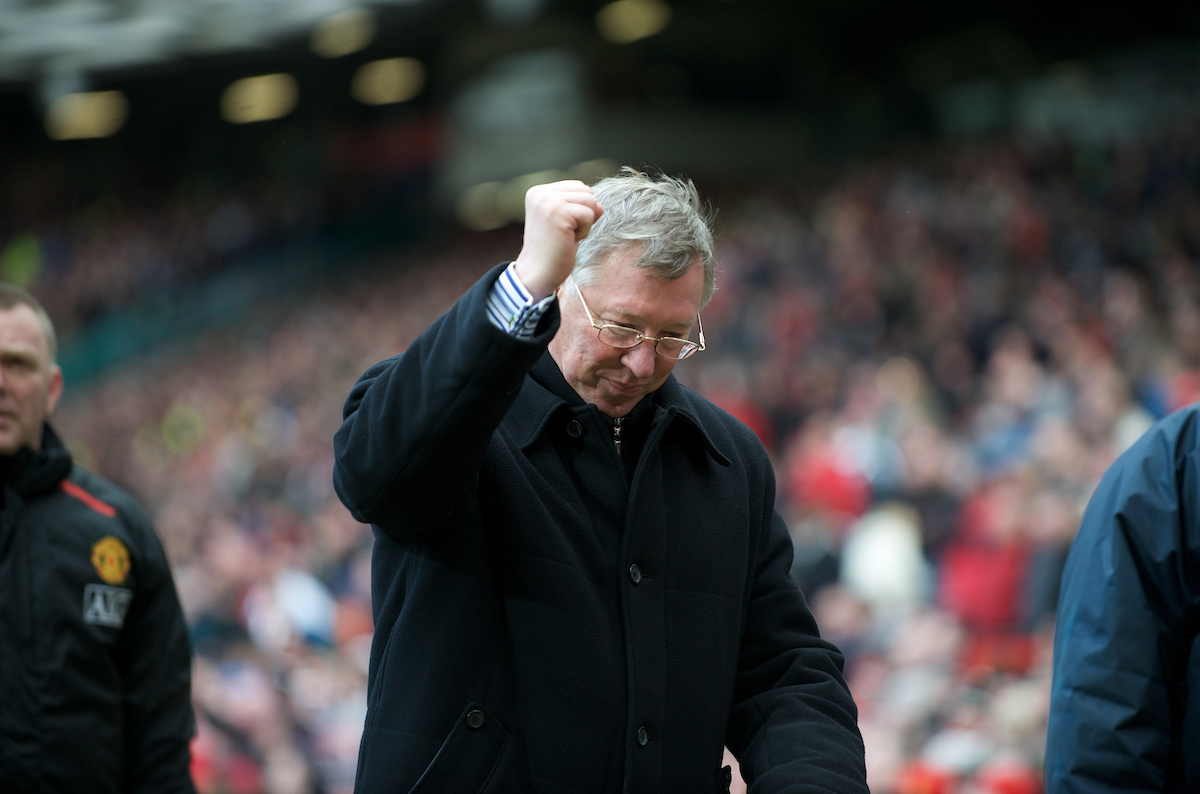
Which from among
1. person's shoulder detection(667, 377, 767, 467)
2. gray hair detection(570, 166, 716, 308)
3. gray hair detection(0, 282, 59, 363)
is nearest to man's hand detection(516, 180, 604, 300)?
gray hair detection(570, 166, 716, 308)

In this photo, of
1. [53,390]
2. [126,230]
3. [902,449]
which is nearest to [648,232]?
[53,390]

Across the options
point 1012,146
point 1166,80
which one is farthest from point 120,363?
point 1166,80

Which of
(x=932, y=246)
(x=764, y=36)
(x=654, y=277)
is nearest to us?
(x=654, y=277)

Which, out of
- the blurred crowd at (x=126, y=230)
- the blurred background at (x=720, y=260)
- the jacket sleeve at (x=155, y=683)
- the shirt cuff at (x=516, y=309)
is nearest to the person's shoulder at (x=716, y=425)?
the shirt cuff at (x=516, y=309)

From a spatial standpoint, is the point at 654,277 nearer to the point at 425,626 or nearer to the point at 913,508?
the point at 425,626

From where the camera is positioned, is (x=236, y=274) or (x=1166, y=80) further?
(x=236, y=274)

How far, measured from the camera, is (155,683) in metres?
2.72

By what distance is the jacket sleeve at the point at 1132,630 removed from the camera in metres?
1.98

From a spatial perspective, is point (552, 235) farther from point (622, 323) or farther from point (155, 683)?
point (155, 683)

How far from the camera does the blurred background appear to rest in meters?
6.60

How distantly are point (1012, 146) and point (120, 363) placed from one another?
50.1 feet

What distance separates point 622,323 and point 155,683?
150 cm

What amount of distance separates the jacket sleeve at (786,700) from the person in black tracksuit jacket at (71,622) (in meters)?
1.35

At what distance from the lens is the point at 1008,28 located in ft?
59.4
